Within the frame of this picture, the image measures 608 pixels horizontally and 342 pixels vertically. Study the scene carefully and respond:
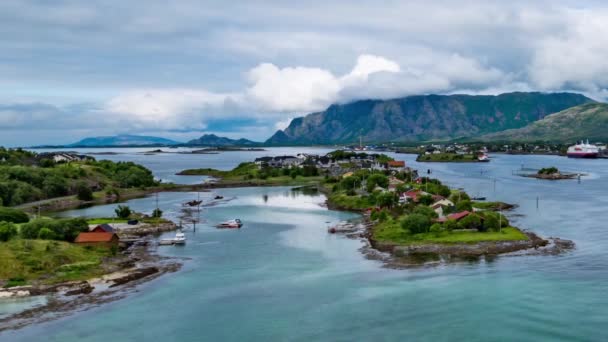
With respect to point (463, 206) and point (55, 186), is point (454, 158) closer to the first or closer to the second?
point (55, 186)

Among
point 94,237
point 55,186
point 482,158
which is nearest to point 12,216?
point 94,237

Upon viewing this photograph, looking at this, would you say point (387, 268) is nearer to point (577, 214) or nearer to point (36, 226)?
point (36, 226)

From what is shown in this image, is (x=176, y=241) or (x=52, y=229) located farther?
(x=176, y=241)

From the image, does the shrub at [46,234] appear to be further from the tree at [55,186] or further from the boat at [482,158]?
the boat at [482,158]

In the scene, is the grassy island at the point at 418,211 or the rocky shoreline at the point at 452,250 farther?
the grassy island at the point at 418,211

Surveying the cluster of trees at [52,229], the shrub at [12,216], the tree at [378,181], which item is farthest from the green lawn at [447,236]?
the tree at [378,181]

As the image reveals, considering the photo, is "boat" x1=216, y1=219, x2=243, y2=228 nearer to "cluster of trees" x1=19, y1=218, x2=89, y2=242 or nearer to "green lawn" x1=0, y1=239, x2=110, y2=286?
"cluster of trees" x1=19, y1=218, x2=89, y2=242

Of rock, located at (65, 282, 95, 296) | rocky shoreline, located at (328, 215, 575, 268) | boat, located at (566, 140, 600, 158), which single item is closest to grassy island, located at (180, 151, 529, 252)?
rocky shoreline, located at (328, 215, 575, 268)
